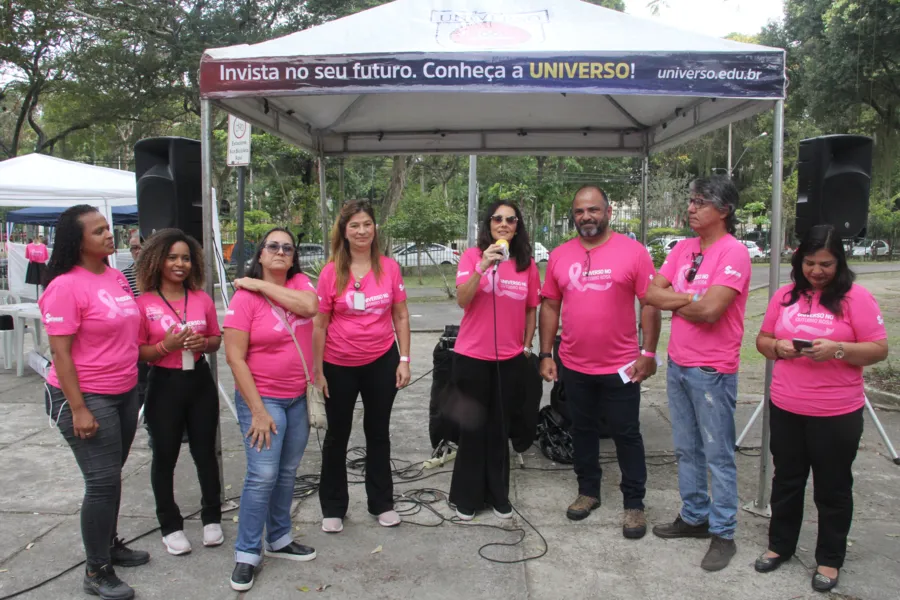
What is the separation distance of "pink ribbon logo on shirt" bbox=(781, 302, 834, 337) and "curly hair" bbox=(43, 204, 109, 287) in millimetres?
3249

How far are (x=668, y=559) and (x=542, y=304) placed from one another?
1540mm

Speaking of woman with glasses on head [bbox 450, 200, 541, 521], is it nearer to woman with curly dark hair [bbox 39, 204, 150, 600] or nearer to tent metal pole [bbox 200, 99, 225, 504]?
tent metal pole [bbox 200, 99, 225, 504]

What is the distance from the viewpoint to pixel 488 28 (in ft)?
13.2

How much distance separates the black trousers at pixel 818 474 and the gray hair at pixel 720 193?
99 centimetres

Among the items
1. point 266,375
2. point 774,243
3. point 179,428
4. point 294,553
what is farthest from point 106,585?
point 774,243

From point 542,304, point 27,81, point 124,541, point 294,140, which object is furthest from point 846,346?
point 27,81

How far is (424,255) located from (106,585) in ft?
73.0

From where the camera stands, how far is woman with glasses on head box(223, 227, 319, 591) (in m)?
3.06

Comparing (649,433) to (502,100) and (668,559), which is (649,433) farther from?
(502,100)

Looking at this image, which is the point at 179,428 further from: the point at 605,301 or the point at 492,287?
the point at 605,301

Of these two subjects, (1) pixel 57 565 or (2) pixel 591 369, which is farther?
(2) pixel 591 369

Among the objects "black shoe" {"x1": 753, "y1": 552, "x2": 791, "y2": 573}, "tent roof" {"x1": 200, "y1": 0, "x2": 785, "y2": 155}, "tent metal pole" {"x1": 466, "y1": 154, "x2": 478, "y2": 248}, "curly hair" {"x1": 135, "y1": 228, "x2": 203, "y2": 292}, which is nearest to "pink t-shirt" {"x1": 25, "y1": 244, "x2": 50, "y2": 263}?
"tent roof" {"x1": 200, "y1": 0, "x2": 785, "y2": 155}

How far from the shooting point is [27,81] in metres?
20.4

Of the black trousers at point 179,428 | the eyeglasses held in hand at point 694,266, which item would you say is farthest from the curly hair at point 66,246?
the eyeglasses held in hand at point 694,266
